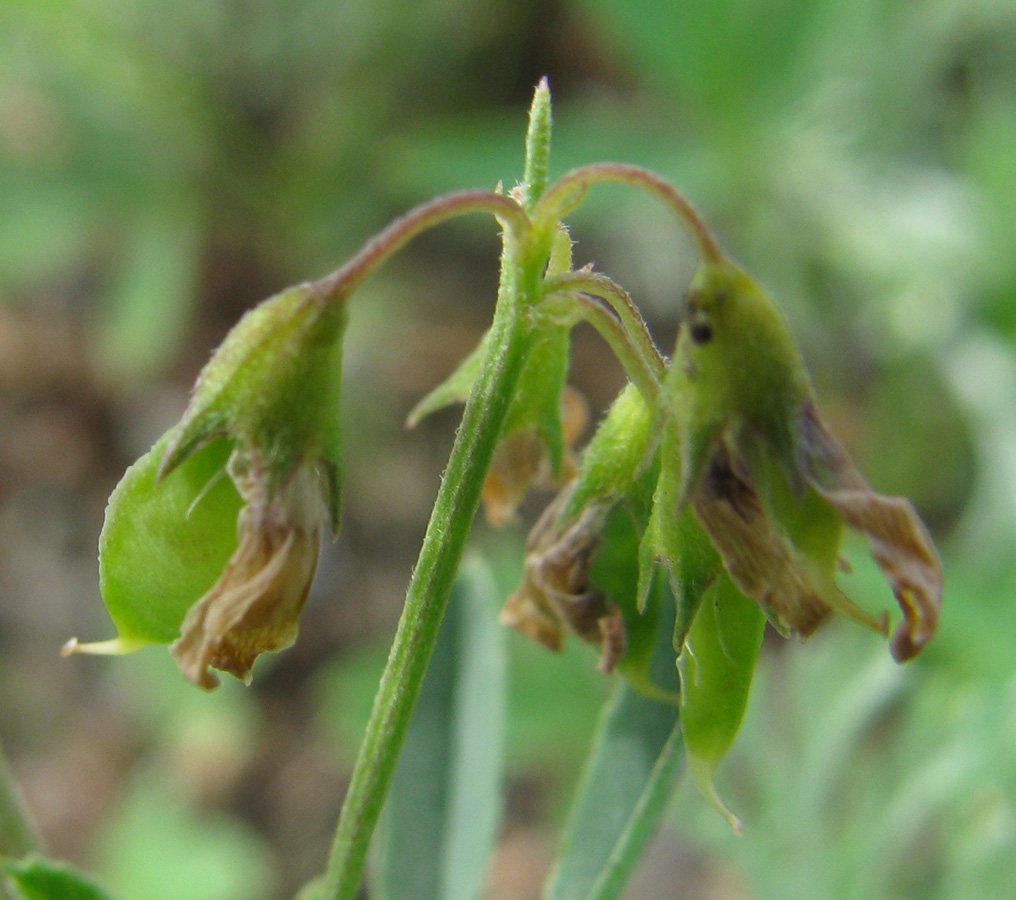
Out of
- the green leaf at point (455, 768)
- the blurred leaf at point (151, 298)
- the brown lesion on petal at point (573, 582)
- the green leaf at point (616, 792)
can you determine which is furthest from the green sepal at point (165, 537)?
the blurred leaf at point (151, 298)

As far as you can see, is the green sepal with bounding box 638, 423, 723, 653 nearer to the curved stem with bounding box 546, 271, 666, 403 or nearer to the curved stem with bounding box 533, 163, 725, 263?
the curved stem with bounding box 546, 271, 666, 403

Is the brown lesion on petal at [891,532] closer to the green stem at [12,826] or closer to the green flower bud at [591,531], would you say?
the green flower bud at [591,531]

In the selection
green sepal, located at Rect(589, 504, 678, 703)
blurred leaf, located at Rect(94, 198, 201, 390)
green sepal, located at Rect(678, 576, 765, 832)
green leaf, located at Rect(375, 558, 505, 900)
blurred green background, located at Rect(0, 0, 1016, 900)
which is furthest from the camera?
blurred leaf, located at Rect(94, 198, 201, 390)

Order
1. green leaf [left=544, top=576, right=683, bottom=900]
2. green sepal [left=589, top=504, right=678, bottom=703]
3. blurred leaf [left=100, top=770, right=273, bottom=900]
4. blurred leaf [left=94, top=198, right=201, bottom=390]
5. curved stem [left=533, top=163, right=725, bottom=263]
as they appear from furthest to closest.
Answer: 1. blurred leaf [left=94, top=198, right=201, bottom=390]
2. blurred leaf [left=100, top=770, right=273, bottom=900]
3. green leaf [left=544, top=576, right=683, bottom=900]
4. green sepal [left=589, top=504, right=678, bottom=703]
5. curved stem [left=533, top=163, right=725, bottom=263]

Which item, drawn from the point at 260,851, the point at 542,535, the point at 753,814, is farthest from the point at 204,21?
the point at 542,535

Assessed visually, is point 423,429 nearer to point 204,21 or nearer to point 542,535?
point 204,21

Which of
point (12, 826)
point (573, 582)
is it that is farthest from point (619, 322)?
point (12, 826)

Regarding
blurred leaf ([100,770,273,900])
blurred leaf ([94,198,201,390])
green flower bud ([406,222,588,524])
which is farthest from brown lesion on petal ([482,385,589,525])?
blurred leaf ([94,198,201,390])
